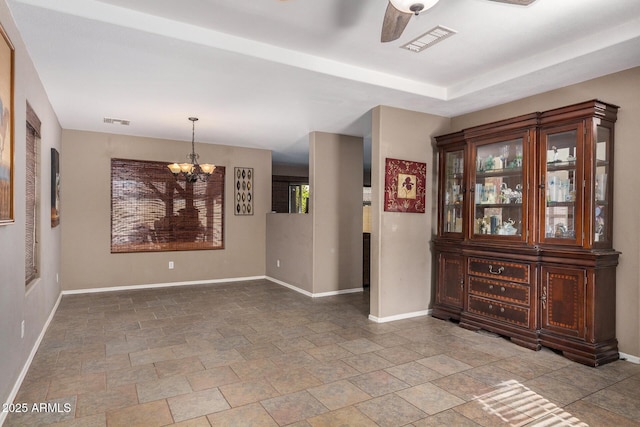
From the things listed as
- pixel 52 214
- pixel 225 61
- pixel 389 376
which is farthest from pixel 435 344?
pixel 52 214

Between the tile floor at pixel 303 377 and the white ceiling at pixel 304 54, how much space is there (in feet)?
8.15

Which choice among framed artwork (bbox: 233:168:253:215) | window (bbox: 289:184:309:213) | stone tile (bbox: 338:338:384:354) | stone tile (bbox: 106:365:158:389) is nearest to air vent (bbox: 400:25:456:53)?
stone tile (bbox: 338:338:384:354)

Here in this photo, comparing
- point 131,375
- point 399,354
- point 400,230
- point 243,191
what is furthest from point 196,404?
point 243,191

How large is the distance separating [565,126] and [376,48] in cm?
183

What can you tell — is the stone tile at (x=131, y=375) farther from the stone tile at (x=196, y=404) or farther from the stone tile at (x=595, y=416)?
the stone tile at (x=595, y=416)

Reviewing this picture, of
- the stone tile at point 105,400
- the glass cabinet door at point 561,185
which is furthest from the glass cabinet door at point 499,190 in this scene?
the stone tile at point 105,400

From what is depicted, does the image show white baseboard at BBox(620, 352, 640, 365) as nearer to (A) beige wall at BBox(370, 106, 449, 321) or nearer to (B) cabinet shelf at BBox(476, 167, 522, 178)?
(B) cabinet shelf at BBox(476, 167, 522, 178)

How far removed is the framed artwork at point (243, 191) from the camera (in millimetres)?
7082

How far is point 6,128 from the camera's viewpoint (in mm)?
2299

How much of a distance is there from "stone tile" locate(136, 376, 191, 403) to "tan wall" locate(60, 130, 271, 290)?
3897 millimetres

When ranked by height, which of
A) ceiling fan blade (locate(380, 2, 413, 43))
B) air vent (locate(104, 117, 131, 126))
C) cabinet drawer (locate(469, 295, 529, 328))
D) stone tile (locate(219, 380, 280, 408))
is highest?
Answer: air vent (locate(104, 117, 131, 126))

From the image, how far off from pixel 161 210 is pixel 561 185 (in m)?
5.72

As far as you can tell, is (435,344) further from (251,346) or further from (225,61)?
(225,61)

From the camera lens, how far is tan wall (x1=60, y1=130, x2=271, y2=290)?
5.81 metres
